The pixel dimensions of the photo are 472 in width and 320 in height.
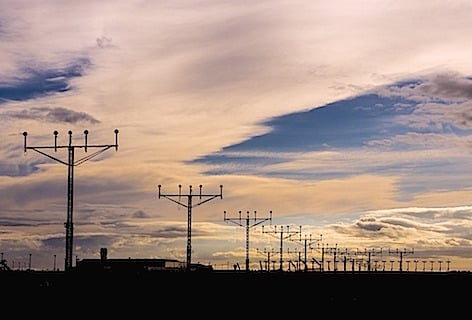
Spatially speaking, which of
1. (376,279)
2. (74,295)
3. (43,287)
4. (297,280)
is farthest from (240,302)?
(376,279)

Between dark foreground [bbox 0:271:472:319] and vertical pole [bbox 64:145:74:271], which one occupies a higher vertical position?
vertical pole [bbox 64:145:74:271]

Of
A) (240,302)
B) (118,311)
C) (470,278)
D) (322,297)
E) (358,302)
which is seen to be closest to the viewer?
(118,311)

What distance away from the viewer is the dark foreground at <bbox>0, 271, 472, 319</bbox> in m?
101

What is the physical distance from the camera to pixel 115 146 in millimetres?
99688

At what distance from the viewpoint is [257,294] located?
129125 mm

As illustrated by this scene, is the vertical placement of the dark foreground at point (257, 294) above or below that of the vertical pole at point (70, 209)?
below

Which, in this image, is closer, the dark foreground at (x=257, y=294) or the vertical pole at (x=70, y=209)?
the vertical pole at (x=70, y=209)

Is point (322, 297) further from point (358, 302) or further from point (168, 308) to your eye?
point (168, 308)

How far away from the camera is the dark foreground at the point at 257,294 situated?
101375 millimetres

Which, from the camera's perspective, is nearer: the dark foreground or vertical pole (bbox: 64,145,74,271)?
vertical pole (bbox: 64,145,74,271)

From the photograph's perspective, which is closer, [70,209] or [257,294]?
[70,209]

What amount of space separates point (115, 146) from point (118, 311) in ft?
62.6

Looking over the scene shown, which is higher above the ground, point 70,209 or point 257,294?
point 70,209

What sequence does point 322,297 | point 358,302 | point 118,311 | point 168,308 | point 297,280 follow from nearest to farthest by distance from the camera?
point 118,311, point 168,308, point 358,302, point 322,297, point 297,280
